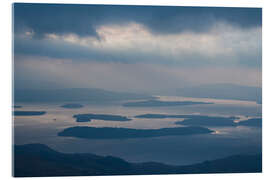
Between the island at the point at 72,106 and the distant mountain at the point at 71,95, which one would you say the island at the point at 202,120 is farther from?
the island at the point at 72,106

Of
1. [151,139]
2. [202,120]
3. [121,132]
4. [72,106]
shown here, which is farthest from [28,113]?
[202,120]

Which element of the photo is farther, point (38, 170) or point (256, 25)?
point (256, 25)

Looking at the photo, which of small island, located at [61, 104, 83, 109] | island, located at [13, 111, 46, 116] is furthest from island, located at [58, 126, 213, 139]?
island, located at [13, 111, 46, 116]

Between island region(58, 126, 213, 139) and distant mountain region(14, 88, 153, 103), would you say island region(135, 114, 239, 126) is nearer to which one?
island region(58, 126, 213, 139)

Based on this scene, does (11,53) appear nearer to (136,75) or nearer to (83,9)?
(83,9)

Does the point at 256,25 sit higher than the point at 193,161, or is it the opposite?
the point at 256,25

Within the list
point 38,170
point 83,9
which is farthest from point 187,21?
point 38,170

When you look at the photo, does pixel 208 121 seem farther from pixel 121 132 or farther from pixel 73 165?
pixel 73 165
